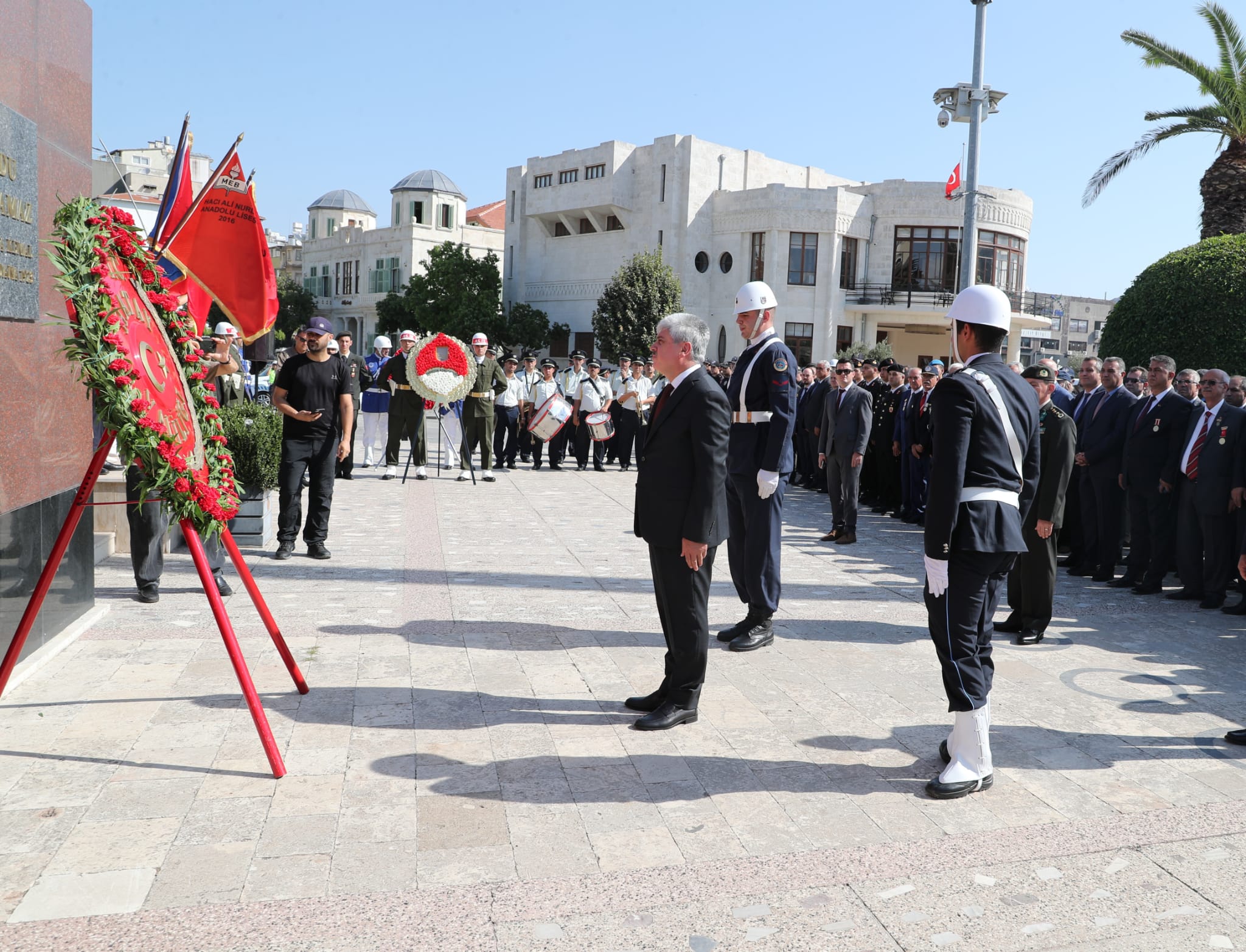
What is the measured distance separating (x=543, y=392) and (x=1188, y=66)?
14.1 metres

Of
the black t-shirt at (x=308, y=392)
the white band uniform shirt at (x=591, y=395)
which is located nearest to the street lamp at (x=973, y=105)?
the white band uniform shirt at (x=591, y=395)

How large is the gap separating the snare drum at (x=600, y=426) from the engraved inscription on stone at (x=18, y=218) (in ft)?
40.9

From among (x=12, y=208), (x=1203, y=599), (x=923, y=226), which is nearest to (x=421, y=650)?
(x=12, y=208)

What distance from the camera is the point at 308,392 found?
873 centimetres

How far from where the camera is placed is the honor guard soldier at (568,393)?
60.4ft

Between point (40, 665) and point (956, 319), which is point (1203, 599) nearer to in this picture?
point (956, 319)

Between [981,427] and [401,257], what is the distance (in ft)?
230

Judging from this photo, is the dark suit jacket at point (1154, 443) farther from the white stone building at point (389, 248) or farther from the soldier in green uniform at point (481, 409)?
the white stone building at point (389, 248)

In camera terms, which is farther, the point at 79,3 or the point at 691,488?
the point at 79,3

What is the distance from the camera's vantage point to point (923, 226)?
162 feet

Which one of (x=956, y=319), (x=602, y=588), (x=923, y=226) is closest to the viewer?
(x=956, y=319)

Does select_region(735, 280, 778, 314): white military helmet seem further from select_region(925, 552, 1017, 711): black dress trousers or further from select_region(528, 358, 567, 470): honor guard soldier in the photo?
select_region(528, 358, 567, 470): honor guard soldier

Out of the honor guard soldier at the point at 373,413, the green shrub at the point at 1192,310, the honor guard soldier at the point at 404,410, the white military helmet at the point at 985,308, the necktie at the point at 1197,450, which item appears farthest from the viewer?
the honor guard soldier at the point at 373,413

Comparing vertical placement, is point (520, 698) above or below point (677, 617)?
below
